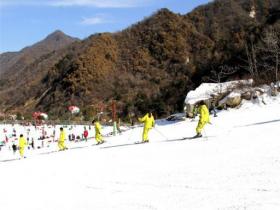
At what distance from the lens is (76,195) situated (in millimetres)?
12211

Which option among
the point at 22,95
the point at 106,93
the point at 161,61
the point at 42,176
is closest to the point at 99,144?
the point at 42,176

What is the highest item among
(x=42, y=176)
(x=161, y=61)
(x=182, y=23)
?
(x=182, y=23)

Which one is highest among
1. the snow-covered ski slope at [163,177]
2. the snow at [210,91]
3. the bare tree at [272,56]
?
the bare tree at [272,56]

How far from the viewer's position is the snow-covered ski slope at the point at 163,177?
1035 cm

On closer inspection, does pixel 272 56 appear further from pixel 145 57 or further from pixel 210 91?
pixel 145 57

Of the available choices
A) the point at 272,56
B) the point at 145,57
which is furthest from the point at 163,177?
the point at 145,57

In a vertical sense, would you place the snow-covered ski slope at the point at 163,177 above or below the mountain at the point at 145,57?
below

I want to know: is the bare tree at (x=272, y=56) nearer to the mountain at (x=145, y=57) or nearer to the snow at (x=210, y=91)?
the snow at (x=210, y=91)

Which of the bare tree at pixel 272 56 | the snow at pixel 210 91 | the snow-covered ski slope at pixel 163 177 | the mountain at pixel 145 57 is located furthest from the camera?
the mountain at pixel 145 57

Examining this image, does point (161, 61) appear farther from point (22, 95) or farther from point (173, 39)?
point (22, 95)

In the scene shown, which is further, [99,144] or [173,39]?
[173,39]

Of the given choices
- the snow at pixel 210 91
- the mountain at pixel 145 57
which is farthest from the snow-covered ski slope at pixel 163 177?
the mountain at pixel 145 57

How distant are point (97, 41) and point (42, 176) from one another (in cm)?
10818

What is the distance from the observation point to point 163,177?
42.9 feet
